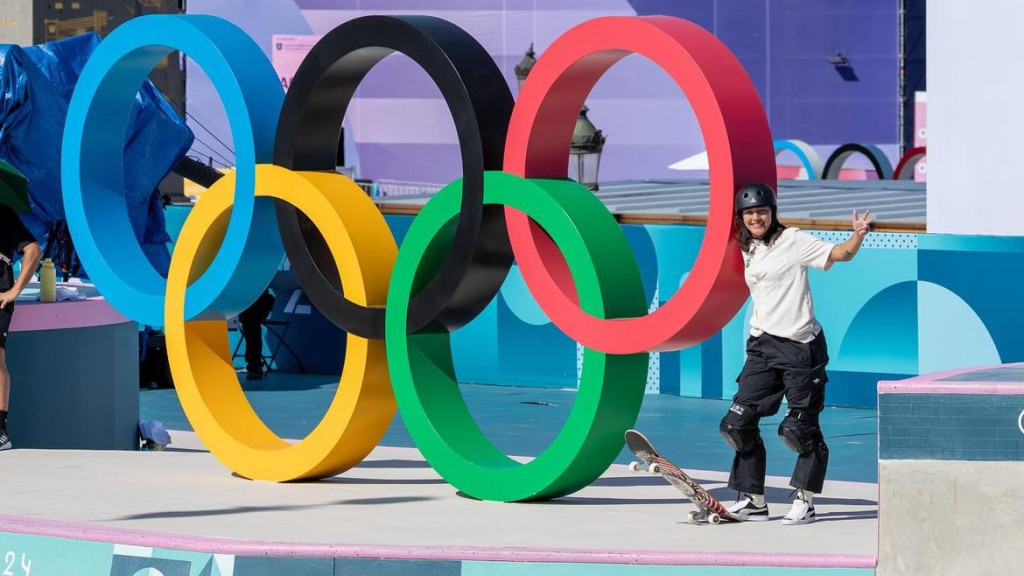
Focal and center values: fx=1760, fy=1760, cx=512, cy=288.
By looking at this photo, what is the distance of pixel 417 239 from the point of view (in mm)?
10625

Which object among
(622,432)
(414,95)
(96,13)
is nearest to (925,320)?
(622,432)

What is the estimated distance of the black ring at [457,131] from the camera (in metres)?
10.4

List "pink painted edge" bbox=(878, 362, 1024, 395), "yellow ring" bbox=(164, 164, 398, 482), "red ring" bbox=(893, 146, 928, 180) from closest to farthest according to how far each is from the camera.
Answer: "pink painted edge" bbox=(878, 362, 1024, 395), "yellow ring" bbox=(164, 164, 398, 482), "red ring" bbox=(893, 146, 928, 180)

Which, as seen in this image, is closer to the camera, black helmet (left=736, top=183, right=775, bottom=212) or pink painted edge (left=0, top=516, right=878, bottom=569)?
pink painted edge (left=0, top=516, right=878, bottom=569)

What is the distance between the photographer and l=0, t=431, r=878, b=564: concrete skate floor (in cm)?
886

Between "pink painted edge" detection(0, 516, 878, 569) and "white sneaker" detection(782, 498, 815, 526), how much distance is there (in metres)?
1.17

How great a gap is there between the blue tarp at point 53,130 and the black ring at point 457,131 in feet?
25.1

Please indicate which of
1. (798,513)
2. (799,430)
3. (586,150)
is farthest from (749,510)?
(586,150)

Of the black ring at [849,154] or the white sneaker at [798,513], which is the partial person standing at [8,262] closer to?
the white sneaker at [798,513]

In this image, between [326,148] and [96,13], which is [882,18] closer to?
[96,13]

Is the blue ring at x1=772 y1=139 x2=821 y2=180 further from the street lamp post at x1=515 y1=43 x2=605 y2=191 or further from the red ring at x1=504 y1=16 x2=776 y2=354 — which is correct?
the red ring at x1=504 y1=16 x2=776 y2=354

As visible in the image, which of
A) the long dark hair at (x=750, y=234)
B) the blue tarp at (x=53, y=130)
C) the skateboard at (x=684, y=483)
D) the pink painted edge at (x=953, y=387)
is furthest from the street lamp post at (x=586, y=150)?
the pink painted edge at (x=953, y=387)

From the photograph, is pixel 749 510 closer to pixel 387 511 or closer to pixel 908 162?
pixel 387 511

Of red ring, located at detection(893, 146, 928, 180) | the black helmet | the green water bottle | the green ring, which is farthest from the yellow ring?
red ring, located at detection(893, 146, 928, 180)
